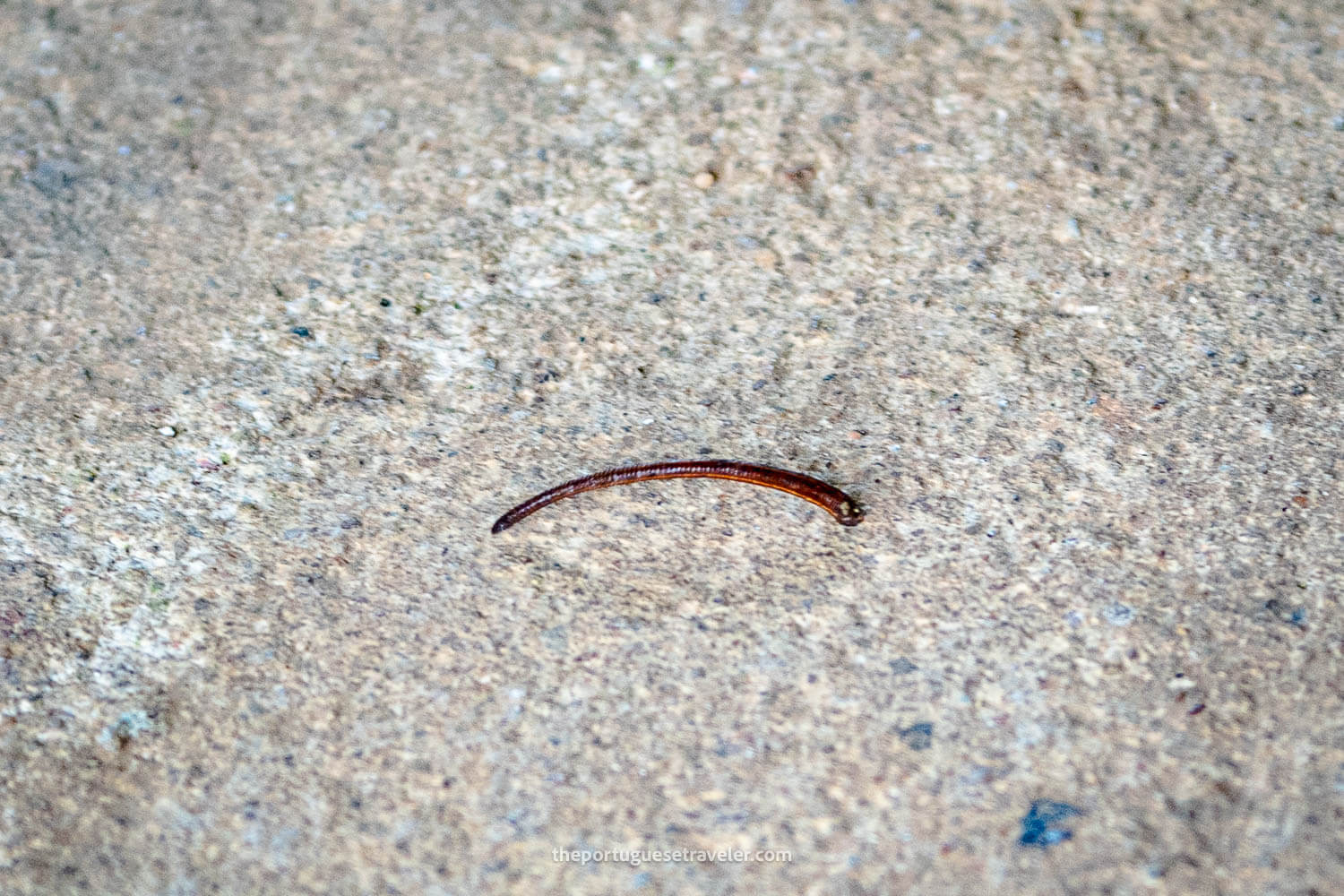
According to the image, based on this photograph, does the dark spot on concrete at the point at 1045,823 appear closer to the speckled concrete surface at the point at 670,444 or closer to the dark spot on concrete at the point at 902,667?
the speckled concrete surface at the point at 670,444

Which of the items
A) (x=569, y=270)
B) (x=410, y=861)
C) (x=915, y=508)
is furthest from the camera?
(x=569, y=270)

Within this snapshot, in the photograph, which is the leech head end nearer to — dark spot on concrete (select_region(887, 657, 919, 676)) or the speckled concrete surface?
the speckled concrete surface

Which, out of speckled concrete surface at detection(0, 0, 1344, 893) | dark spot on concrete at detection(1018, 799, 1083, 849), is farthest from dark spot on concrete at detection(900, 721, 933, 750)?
dark spot on concrete at detection(1018, 799, 1083, 849)

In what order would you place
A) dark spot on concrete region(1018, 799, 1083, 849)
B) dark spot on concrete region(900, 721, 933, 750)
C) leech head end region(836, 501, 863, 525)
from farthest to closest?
leech head end region(836, 501, 863, 525), dark spot on concrete region(900, 721, 933, 750), dark spot on concrete region(1018, 799, 1083, 849)

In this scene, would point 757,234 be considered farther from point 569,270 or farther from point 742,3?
point 742,3

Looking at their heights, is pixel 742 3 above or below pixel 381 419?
above

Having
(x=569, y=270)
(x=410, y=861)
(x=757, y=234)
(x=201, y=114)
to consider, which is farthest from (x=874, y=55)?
(x=410, y=861)

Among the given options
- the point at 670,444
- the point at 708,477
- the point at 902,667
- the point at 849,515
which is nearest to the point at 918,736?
the point at 902,667
